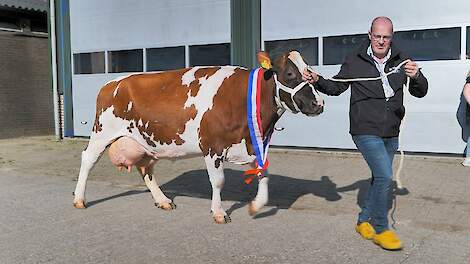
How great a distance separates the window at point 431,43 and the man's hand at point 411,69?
583 cm

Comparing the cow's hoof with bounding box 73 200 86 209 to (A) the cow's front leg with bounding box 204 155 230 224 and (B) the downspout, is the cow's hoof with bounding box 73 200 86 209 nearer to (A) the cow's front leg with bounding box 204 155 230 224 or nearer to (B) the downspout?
(A) the cow's front leg with bounding box 204 155 230 224

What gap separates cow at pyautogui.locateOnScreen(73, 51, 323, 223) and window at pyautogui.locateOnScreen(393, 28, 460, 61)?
5.21m

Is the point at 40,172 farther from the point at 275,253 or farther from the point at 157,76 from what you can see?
the point at 275,253

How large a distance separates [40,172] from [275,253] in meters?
6.15

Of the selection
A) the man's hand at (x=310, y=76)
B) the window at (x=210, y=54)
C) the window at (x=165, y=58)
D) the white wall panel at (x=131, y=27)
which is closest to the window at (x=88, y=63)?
the white wall panel at (x=131, y=27)

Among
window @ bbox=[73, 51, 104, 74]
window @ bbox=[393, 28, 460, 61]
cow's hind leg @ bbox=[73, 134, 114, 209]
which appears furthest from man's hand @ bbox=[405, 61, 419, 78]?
window @ bbox=[73, 51, 104, 74]

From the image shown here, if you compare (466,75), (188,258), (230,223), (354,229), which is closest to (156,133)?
(230,223)

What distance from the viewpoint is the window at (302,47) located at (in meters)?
11.0

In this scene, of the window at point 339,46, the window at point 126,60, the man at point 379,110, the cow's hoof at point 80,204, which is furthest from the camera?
the window at point 126,60

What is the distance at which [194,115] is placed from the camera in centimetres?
570

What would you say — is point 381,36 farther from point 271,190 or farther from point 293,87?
point 271,190

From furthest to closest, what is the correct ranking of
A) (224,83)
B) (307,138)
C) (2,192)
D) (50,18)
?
(50,18) → (307,138) → (2,192) → (224,83)

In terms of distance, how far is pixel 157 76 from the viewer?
620cm

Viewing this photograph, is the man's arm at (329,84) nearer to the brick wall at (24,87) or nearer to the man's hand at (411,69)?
the man's hand at (411,69)
